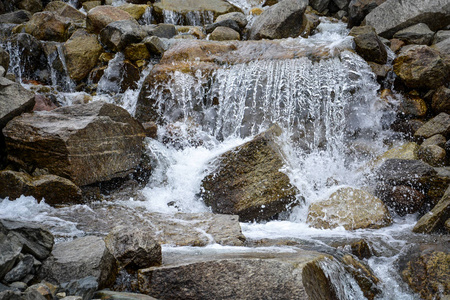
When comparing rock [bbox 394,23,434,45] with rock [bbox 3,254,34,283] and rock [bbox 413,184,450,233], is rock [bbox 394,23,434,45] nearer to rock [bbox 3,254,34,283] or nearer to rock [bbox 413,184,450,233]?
rock [bbox 413,184,450,233]

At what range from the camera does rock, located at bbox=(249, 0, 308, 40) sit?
1074 centimetres

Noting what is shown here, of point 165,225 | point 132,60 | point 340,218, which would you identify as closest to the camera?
point 165,225

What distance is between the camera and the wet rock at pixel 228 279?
2.69m

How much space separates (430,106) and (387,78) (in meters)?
1.06

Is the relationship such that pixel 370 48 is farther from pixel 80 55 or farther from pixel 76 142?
pixel 80 55

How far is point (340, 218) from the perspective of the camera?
5.39m

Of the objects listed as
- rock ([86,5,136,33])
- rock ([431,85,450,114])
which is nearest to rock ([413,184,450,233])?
rock ([431,85,450,114])

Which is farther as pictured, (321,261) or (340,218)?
(340,218)

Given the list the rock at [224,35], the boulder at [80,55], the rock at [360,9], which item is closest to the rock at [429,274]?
the rock at [224,35]

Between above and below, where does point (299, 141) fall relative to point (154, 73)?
below

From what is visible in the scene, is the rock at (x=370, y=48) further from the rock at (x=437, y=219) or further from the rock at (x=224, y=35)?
the rock at (x=437, y=219)

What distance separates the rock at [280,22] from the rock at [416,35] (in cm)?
266

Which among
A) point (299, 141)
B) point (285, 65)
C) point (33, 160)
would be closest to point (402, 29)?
point (285, 65)

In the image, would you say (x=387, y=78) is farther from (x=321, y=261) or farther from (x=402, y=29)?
(x=321, y=261)
